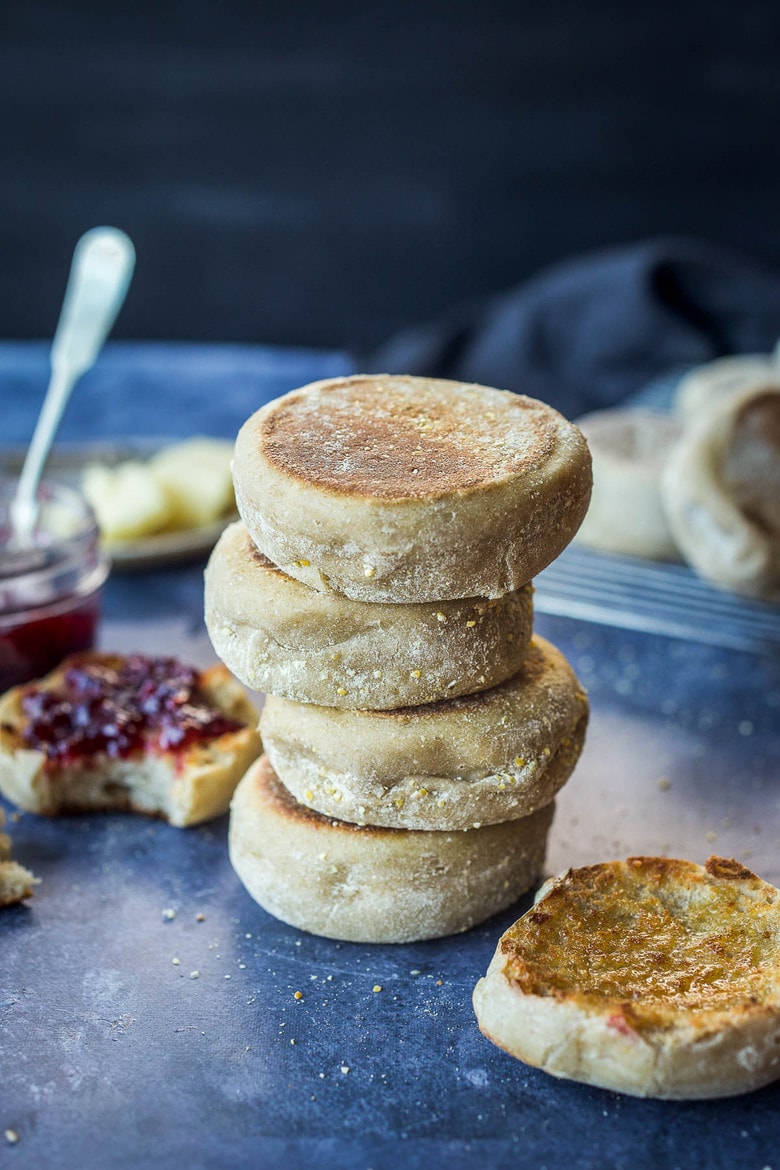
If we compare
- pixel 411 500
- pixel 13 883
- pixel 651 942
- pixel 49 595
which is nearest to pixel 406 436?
pixel 411 500

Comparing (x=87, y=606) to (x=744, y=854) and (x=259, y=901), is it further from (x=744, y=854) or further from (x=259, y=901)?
(x=744, y=854)

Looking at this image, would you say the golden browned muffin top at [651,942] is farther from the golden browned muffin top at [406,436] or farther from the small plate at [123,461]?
the small plate at [123,461]

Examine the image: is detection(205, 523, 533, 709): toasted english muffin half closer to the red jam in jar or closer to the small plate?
the red jam in jar

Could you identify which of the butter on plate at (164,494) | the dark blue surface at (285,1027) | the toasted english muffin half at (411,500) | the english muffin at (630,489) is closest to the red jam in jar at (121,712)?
the dark blue surface at (285,1027)

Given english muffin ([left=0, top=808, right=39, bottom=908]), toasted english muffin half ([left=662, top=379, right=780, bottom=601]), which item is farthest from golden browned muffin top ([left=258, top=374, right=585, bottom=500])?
toasted english muffin half ([left=662, top=379, right=780, bottom=601])

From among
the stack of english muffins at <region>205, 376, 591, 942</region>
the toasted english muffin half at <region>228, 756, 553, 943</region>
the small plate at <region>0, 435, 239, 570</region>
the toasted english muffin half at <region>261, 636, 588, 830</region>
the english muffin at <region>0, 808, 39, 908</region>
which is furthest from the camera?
the small plate at <region>0, 435, 239, 570</region>
